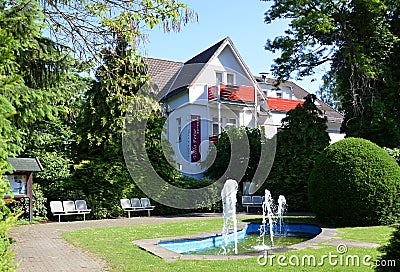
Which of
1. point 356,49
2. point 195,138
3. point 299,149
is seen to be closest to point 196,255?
point 299,149

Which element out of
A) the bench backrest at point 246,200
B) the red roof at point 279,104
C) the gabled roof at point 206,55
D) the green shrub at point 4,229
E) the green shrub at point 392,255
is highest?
the gabled roof at point 206,55

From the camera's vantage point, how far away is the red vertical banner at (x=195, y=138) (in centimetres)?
2480

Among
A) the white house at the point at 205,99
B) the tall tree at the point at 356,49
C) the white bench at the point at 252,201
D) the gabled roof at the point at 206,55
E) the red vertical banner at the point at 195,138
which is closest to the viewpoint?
the tall tree at the point at 356,49

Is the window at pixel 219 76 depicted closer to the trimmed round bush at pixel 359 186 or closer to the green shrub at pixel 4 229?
the trimmed round bush at pixel 359 186

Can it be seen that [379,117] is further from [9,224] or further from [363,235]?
[9,224]

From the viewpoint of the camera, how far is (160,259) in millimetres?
7785

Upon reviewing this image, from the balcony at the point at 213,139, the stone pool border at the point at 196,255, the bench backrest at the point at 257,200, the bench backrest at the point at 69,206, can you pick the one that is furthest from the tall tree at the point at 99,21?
the balcony at the point at 213,139

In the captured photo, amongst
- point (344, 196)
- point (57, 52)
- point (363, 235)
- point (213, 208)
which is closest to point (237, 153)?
point (213, 208)

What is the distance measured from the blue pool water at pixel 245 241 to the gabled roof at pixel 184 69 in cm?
1367

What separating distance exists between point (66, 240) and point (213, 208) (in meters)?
9.97

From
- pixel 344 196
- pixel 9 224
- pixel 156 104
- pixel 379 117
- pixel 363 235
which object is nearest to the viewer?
pixel 9 224

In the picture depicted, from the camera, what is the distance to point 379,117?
18156mm

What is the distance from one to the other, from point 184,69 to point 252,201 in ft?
41.6

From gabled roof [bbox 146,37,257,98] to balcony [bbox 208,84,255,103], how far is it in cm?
139
